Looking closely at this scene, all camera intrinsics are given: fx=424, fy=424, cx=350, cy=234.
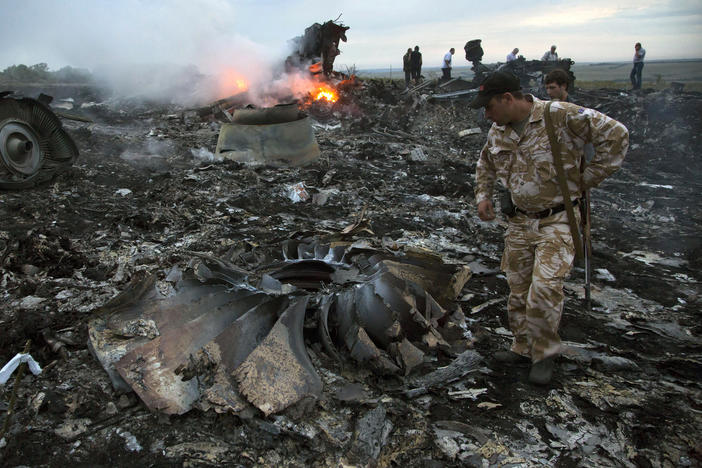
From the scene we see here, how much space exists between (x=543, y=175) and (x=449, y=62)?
15301mm

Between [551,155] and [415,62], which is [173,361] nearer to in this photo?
[551,155]

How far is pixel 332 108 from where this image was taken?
1465 cm

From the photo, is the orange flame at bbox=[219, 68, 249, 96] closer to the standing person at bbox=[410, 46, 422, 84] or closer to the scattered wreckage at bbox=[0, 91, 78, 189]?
the standing person at bbox=[410, 46, 422, 84]

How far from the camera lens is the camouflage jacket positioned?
2492 mm

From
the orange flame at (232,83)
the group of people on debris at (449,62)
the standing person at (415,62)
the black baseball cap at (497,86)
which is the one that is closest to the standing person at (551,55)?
the group of people on debris at (449,62)

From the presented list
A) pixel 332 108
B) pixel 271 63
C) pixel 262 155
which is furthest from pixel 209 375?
pixel 271 63

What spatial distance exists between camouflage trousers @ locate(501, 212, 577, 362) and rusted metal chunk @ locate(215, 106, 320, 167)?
613cm

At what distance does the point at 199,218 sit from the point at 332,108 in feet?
32.6

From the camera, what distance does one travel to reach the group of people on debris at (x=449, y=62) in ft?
50.1

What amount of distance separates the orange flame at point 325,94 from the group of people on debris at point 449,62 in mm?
3953

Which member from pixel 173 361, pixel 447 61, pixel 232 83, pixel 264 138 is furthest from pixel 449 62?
pixel 173 361

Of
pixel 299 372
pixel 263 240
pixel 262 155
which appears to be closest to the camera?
pixel 299 372

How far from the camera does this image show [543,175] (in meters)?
2.62

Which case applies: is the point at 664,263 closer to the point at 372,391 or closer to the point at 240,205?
the point at 372,391
